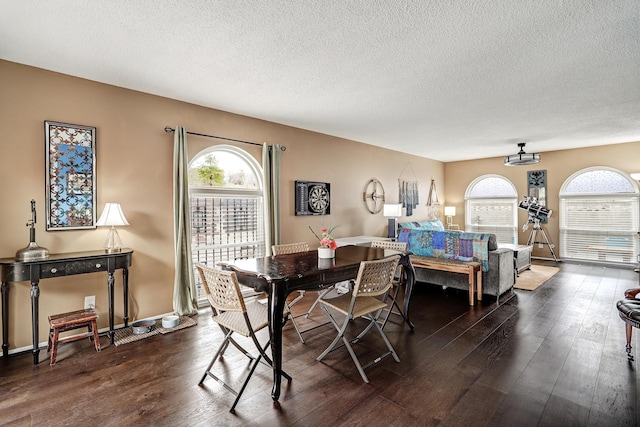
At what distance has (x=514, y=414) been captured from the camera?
199cm

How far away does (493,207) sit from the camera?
28.5 feet

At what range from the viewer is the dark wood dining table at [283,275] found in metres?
2.21

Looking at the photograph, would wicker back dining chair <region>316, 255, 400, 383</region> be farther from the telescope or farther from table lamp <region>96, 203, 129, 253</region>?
the telescope

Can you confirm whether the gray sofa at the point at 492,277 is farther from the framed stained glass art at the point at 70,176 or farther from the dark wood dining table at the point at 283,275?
the framed stained glass art at the point at 70,176

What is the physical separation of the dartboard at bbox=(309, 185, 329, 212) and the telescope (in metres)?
5.43

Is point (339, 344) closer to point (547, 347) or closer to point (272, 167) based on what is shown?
point (547, 347)

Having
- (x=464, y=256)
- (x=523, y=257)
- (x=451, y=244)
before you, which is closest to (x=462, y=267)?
(x=464, y=256)

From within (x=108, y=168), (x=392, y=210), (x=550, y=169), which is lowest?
(x=392, y=210)

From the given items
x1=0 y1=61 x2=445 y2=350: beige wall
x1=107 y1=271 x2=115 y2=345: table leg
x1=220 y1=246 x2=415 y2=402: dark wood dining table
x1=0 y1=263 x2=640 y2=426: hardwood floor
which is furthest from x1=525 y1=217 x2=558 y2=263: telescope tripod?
x1=107 y1=271 x2=115 y2=345: table leg

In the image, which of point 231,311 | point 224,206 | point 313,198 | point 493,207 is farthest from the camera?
point 493,207

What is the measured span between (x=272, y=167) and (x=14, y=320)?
11.0 feet

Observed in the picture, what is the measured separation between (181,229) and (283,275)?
207cm

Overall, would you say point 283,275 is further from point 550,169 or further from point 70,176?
point 550,169

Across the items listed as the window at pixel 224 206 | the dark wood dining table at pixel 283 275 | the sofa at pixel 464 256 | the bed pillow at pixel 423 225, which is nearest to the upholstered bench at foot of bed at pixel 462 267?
the sofa at pixel 464 256
